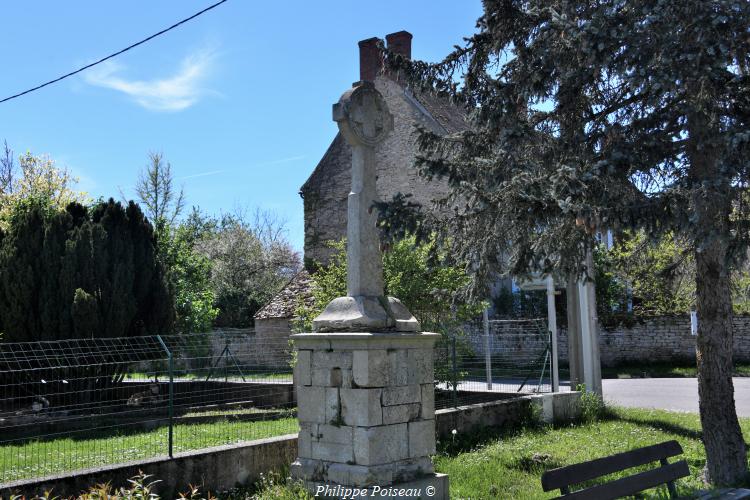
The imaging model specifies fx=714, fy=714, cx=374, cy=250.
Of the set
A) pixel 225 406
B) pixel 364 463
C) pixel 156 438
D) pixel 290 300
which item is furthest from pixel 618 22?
pixel 290 300

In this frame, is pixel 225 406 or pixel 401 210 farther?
pixel 225 406

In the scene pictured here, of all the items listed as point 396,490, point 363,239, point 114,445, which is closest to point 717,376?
point 396,490

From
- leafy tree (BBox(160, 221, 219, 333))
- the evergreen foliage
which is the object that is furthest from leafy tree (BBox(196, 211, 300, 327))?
the evergreen foliage

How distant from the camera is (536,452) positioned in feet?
31.0

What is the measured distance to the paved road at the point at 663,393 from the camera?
14680 millimetres

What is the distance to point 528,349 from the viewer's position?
48.5 feet

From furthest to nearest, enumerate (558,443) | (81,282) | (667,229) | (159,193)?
(159,193), (81,282), (558,443), (667,229)

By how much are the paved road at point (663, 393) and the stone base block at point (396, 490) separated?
8.80 m

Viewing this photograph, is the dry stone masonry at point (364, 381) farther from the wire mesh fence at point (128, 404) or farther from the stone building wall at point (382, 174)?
the stone building wall at point (382, 174)

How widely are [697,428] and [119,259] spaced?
11509mm

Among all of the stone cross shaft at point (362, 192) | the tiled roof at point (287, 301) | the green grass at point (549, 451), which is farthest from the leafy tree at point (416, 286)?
the tiled roof at point (287, 301)

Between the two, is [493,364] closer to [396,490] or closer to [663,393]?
[663,393]

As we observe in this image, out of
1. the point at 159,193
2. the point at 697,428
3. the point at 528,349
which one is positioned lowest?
the point at 697,428

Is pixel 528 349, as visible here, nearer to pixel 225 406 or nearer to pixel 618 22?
pixel 225 406
